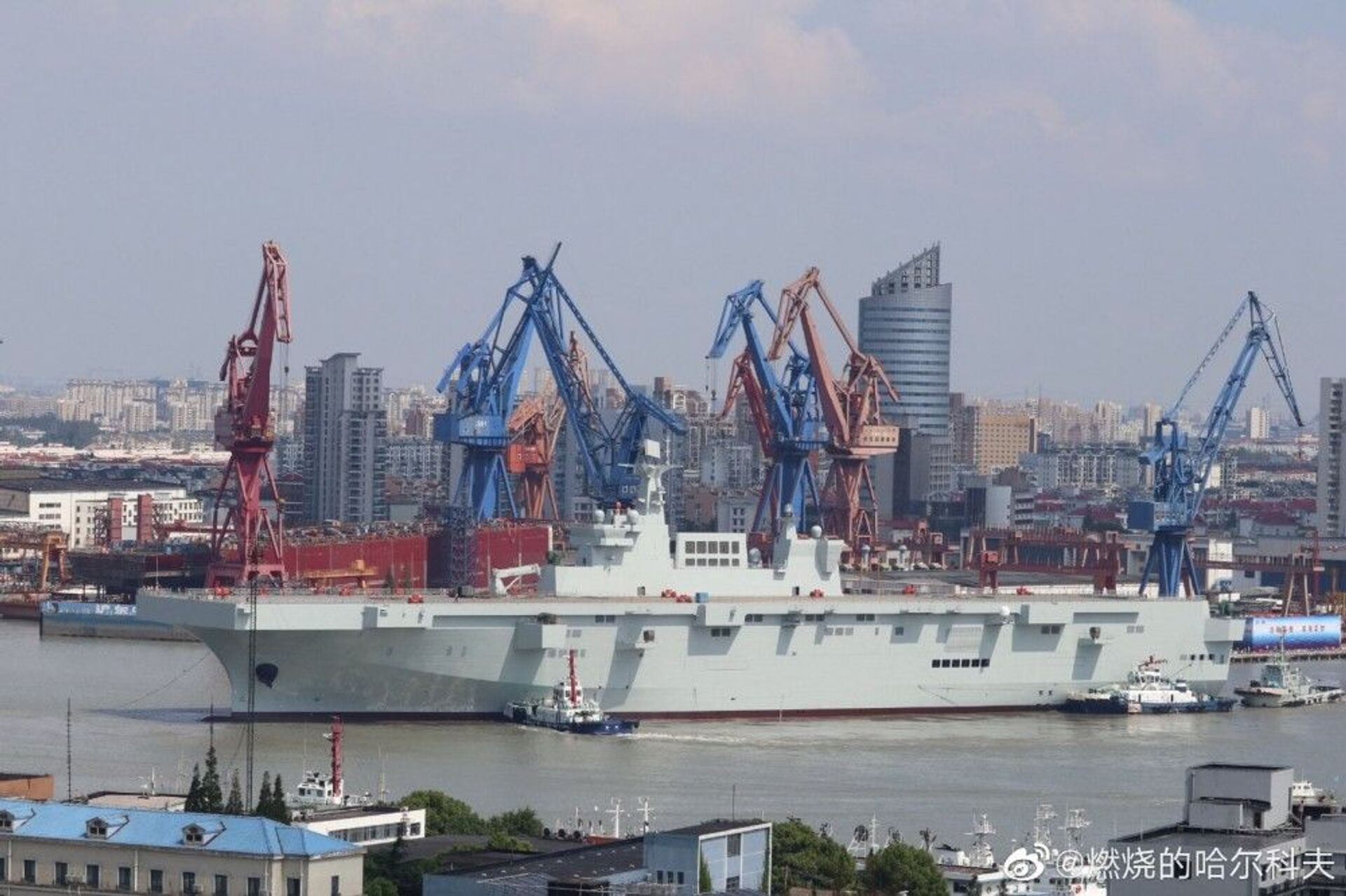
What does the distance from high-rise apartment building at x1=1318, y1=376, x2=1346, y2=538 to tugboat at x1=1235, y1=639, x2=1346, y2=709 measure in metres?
39.9

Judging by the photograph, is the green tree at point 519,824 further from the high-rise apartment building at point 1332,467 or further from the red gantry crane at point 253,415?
the high-rise apartment building at point 1332,467

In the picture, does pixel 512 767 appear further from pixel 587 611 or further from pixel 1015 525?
pixel 1015 525

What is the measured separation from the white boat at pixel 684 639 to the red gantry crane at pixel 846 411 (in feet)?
68.2

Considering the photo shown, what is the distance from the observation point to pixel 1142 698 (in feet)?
136

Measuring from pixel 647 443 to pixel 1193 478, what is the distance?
16.6 metres

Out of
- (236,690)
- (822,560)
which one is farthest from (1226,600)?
(236,690)

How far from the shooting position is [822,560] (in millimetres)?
40719

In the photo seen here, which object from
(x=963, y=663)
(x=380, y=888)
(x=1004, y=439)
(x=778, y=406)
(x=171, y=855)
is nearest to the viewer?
(x=171, y=855)

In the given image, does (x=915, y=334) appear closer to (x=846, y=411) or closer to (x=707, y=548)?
(x=846, y=411)

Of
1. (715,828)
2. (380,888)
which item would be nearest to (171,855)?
(380,888)

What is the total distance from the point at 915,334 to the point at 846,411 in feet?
186

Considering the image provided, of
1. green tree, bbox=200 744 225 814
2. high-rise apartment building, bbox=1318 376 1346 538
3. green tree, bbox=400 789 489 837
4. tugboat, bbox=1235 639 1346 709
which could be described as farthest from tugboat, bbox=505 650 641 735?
high-rise apartment building, bbox=1318 376 1346 538

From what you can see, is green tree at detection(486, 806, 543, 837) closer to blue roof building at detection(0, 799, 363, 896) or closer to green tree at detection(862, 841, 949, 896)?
green tree at detection(862, 841, 949, 896)

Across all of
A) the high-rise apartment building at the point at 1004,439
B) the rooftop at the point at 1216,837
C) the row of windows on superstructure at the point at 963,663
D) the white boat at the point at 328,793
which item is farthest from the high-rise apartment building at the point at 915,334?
the rooftop at the point at 1216,837
